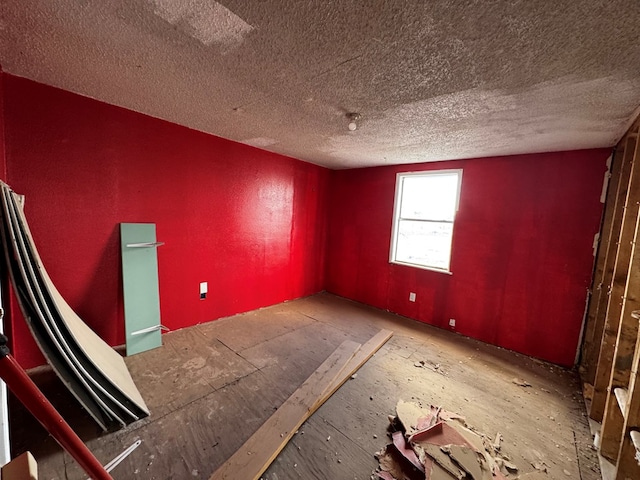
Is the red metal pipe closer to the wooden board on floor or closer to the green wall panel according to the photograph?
the wooden board on floor

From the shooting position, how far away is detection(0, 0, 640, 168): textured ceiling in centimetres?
105

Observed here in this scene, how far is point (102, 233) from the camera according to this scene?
2.31 meters

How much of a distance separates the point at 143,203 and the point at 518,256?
4218 millimetres

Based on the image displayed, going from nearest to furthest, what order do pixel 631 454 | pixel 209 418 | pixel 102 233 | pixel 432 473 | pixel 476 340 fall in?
pixel 631 454 < pixel 432 473 < pixel 209 418 < pixel 102 233 < pixel 476 340

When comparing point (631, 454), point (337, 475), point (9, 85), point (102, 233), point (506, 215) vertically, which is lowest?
point (337, 475)

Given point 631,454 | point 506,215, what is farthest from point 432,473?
point 506,215

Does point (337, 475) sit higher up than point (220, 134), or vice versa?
point (220, 134)

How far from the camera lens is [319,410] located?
1925 mm

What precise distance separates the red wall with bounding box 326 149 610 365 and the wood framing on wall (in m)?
0.15

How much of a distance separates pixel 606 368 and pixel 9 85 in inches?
189

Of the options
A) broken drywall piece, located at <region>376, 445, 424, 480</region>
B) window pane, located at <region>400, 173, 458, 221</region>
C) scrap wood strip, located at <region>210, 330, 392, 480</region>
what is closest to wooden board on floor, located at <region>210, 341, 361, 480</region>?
scrap wood strip, located at <region>210, 330, 392, 480</region>

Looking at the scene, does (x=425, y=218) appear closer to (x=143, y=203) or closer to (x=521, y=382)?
(x=521, y=382)

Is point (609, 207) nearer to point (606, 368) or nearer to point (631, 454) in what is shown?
point (606, 368)

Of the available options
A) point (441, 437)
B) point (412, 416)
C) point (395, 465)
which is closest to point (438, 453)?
point (441, 437)
